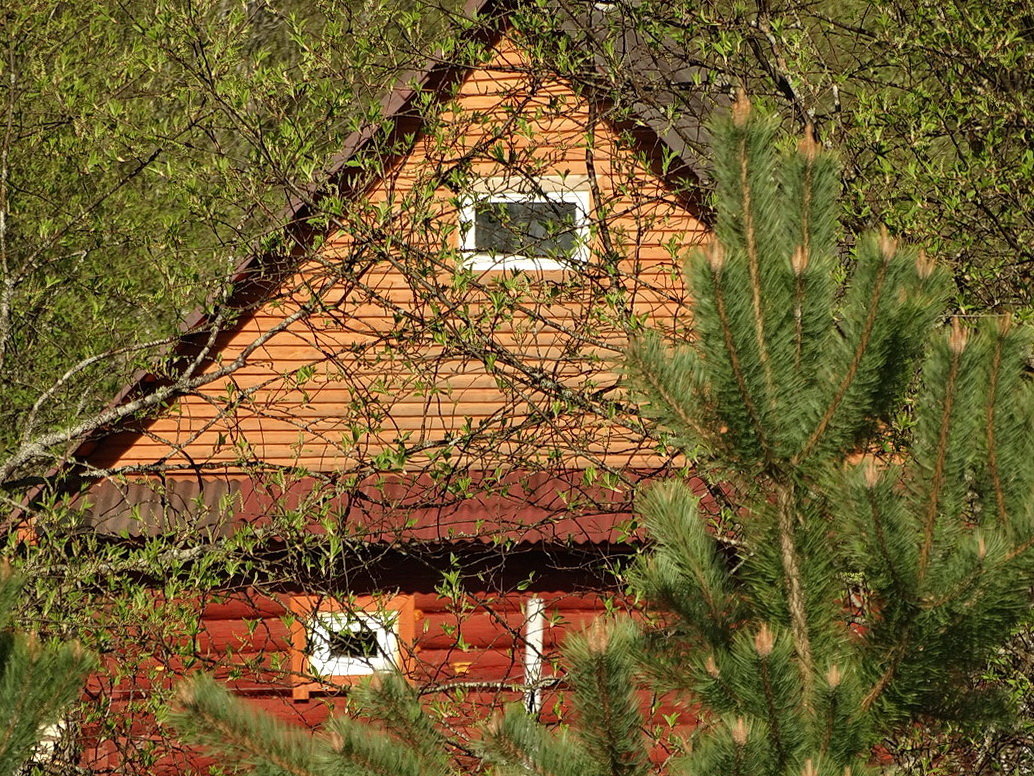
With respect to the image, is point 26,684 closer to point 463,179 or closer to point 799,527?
point 799,527

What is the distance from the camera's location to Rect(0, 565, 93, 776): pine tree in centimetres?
272

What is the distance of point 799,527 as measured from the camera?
273 centimetres

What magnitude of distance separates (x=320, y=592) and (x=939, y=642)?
3946mm

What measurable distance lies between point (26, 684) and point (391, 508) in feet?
12.4

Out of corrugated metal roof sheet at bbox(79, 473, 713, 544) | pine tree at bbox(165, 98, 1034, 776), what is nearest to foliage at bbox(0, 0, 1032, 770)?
corrugated metal roof sheet at bbox(79, 473, 713, 544)

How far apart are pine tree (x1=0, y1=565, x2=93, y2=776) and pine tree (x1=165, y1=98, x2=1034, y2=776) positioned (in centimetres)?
48

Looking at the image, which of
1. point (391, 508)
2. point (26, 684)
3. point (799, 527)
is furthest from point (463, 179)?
point (26, 684)

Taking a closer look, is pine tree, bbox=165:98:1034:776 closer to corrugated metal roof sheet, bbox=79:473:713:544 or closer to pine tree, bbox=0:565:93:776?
pine tree, bbox=0:565:93:776

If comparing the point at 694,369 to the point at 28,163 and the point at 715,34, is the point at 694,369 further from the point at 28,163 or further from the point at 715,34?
the point at 28,163

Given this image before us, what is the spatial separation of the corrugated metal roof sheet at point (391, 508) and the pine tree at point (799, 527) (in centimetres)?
275

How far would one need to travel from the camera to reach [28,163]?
11.9 meters

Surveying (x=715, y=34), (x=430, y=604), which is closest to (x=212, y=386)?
(x=430, y=604)

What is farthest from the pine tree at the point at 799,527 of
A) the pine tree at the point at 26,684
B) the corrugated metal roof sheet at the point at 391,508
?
the corrugated metal roof sheet at the point at 391,508

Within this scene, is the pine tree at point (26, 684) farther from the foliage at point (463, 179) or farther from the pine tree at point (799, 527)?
the foliage at point (463, 179)
